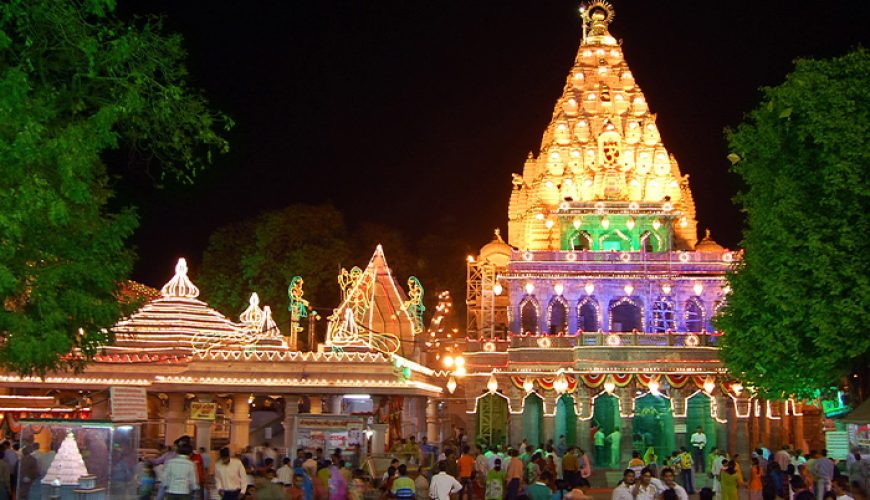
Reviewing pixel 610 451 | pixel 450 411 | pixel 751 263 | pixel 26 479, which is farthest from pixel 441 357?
pixel 26 479

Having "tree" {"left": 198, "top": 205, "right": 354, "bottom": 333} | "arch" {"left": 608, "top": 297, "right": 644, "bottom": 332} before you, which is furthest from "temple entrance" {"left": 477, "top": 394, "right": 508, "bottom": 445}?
"tree" {"left": 198, "top": 205, "right": 354, "bottom": 333}

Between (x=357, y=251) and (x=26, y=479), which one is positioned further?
(x=357, y=251)

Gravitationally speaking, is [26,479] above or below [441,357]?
below

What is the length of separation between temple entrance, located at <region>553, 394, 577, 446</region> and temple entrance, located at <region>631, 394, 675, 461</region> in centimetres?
263

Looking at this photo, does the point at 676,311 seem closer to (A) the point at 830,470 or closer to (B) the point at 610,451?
(B) the point at 610,451

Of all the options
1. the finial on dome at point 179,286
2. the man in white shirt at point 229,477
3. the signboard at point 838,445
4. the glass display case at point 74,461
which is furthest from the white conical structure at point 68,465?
the finial on dome at point 179,286

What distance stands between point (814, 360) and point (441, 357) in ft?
77.9

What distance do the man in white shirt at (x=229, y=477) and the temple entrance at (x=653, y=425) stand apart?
2854 cm

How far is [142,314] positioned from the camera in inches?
1422

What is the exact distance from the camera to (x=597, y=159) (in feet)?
177

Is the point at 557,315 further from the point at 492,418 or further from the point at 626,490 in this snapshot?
the point at 626,490

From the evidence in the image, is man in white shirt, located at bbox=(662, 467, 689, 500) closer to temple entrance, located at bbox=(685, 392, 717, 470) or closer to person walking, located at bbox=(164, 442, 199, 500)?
person walking, located at bbox=(164, 442, 199, 500)

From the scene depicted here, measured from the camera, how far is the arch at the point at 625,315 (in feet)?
158

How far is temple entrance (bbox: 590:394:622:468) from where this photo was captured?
4144cm
